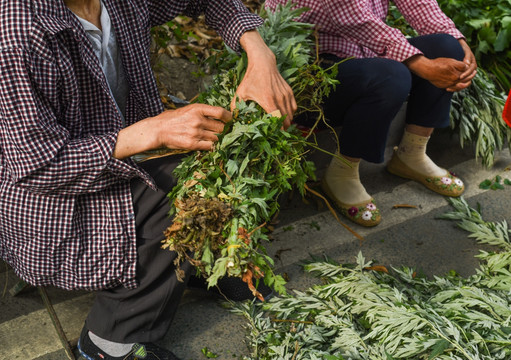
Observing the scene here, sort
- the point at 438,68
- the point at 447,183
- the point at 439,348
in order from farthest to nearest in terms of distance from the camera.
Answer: the point at 447,183 → the point at 438,68 → the point at 439,348

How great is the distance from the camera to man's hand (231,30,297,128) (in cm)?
193

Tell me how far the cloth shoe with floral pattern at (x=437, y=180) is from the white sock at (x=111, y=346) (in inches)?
75.3

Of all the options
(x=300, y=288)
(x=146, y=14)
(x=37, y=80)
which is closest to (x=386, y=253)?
(x=300, y=288)

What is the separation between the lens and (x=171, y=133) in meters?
1.69

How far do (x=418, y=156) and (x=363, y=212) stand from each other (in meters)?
0.57

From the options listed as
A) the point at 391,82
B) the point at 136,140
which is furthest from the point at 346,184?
the point at 136,140

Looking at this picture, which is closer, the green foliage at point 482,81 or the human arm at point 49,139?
the human arm at point 49,139

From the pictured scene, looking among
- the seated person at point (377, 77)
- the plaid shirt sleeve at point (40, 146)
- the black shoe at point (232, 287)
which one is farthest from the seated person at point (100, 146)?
the seated person at point (377, 77)

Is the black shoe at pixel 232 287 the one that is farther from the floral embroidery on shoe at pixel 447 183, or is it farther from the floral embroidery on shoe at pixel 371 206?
the floral embroidery on shoe at pixel 447 183

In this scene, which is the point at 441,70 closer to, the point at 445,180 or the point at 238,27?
the point at 445,180

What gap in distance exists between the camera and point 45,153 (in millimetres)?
1630

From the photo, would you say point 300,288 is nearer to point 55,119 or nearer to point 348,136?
point 348,136

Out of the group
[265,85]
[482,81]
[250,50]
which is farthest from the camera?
[482,81]

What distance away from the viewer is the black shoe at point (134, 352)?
80.3 inches
